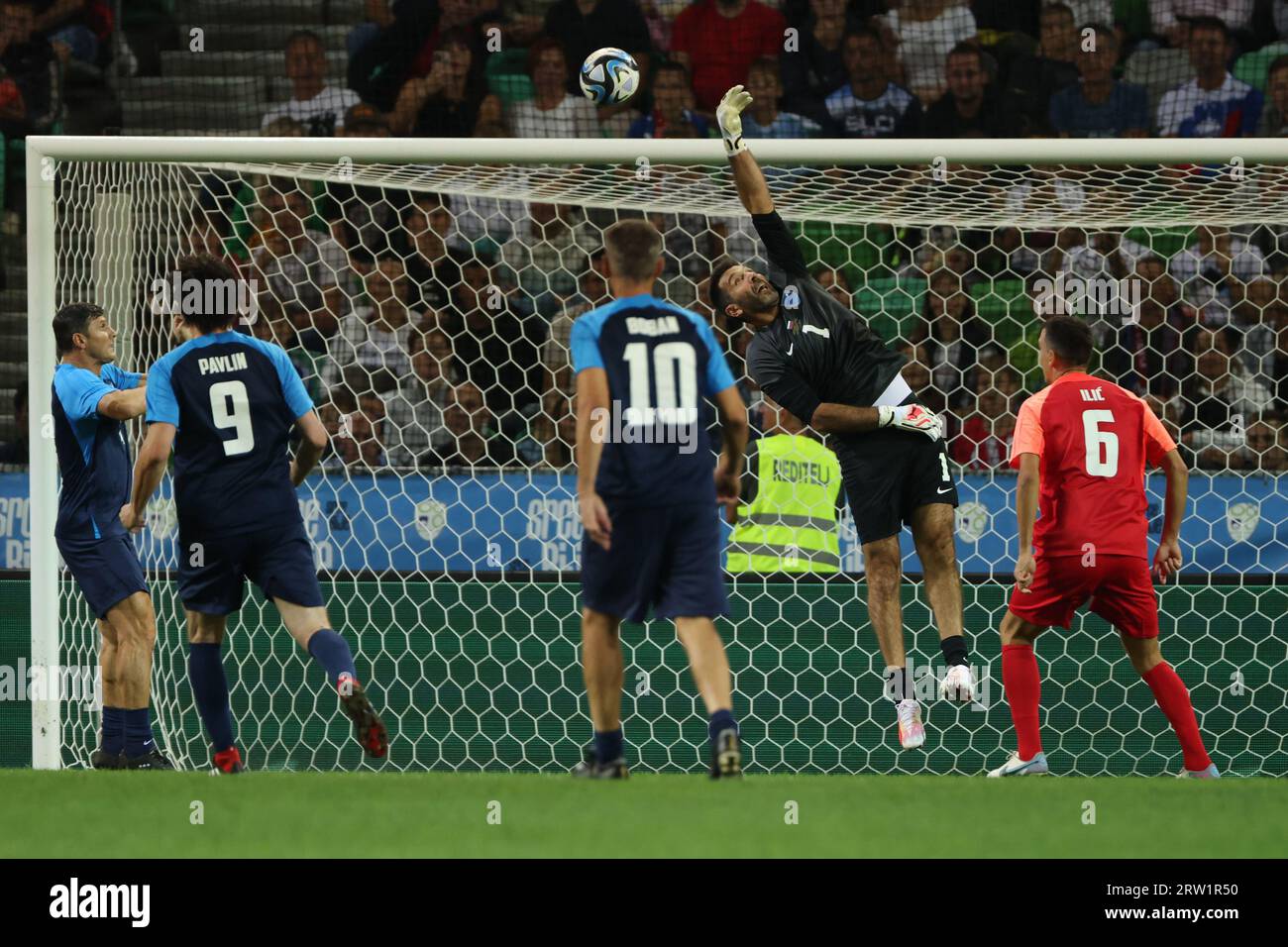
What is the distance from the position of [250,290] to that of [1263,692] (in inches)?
190

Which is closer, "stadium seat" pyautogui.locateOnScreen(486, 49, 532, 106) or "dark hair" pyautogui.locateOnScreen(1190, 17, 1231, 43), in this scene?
"dark hair" pyautogui.locateOnScreen(1190, 17, 1231, 43)

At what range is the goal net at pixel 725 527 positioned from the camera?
6.53 meters

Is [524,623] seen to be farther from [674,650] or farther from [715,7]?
[715,7]

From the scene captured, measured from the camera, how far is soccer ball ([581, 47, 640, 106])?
6.18 metres

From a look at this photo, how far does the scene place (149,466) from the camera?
538cm

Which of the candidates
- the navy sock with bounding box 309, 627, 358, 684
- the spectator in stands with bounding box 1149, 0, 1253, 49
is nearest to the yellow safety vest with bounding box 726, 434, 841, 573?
the navy sock with bounding box 309, 627, 358, 684

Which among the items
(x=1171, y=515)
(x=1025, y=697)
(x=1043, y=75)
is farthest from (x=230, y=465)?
(x=1043, y=75)

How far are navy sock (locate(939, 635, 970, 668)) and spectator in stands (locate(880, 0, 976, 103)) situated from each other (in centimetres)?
647

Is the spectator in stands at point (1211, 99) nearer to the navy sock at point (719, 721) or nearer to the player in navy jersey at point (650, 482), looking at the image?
the player in navy jersey at point (650, 482)

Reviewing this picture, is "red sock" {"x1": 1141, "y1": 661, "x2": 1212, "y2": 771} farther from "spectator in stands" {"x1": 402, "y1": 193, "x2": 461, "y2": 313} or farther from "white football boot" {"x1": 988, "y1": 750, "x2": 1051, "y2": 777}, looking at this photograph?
"spectator in stands" {"x1": 402, "y1": 193, "x2": 461, "y2": 313}

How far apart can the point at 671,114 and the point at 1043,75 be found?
2485 millimetres

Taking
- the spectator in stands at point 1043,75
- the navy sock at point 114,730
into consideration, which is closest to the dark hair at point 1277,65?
the spectator in stands at point 1043,75

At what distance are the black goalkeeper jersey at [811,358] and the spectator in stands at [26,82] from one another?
7143 millimetres

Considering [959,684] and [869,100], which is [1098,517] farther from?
[869,100]
